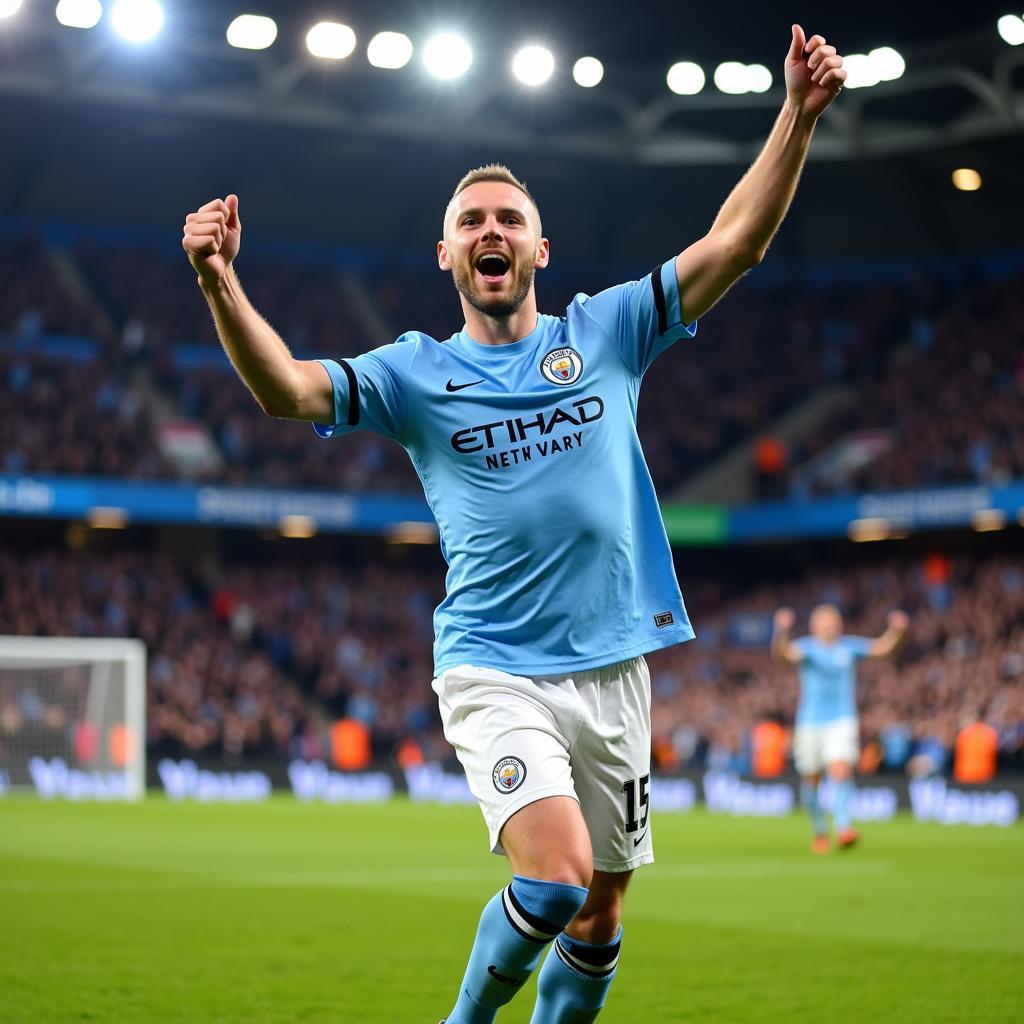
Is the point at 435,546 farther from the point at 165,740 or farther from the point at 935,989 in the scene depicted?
the point at 935,989

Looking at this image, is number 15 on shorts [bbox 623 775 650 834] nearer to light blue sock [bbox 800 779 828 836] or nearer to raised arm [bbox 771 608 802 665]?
raised arm [bbox 771 608 802 665]

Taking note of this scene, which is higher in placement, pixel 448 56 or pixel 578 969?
pixel 448 56

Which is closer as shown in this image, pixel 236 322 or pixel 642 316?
pixel 236 322

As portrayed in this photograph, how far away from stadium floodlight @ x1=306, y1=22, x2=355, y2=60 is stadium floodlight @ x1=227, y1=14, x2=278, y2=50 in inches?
24.7

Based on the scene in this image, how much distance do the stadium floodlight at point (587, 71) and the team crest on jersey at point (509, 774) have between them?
26.2 meters

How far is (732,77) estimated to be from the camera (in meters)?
29.7

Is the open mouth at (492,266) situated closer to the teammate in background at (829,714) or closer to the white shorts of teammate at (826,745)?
the teammate in background at (829,714)

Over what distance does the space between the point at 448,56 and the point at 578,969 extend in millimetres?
25153

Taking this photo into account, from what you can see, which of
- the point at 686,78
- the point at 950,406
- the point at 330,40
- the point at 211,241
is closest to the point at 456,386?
the point at 211,241

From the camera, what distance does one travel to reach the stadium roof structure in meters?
28.5

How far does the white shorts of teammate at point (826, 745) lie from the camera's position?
14.6m

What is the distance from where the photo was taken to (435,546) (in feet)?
130

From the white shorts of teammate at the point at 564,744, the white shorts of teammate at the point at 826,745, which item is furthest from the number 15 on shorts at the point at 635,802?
the white shorts of teammate at the point at 826,745

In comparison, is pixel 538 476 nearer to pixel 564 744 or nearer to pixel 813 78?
pixel 564 744
